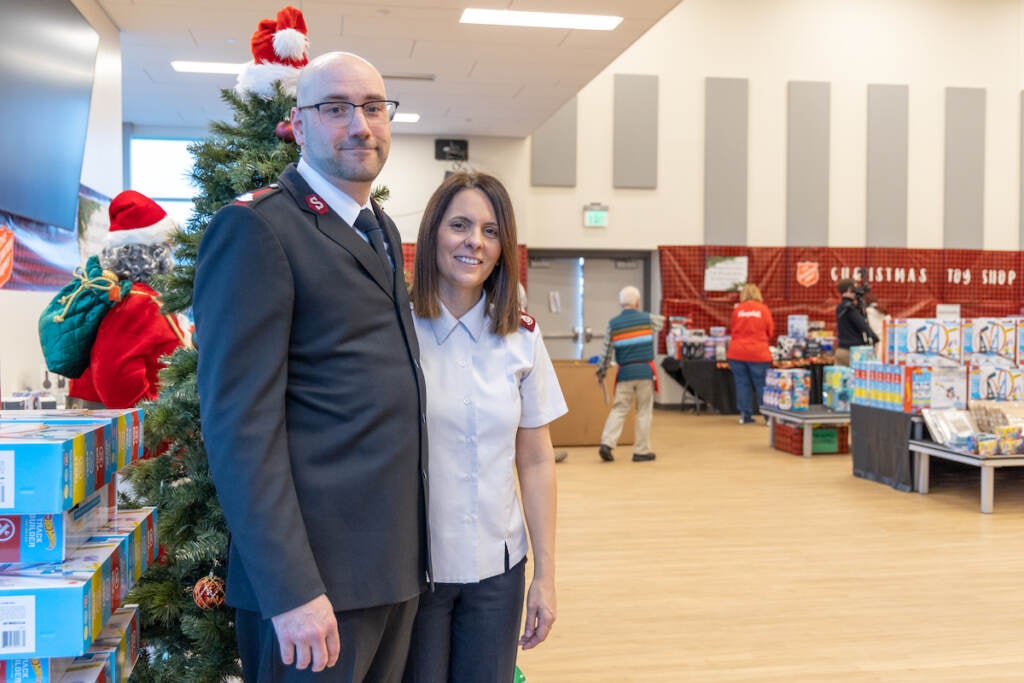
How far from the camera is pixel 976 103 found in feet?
42.9

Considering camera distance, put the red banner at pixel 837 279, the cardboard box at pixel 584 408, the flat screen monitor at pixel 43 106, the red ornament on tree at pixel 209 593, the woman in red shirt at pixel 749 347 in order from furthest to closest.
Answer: the red banner at pixel 837 279, the woman in red shirt at pixel 749 347, the cardboard box at pixel 584 408, the flat screen monitor at pixel 43 106, the red ornament on tree at pixel 209 593

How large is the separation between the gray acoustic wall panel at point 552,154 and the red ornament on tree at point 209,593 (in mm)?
10236

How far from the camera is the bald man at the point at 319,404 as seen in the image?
54.4 inches

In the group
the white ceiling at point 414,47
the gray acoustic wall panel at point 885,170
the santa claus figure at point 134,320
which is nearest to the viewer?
the santa claus figure at point 134,320

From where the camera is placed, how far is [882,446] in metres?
7.09

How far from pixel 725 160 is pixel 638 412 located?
540cm

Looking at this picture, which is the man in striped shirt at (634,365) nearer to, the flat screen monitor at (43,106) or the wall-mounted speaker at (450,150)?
the wall-mounted speaker at (450,150)

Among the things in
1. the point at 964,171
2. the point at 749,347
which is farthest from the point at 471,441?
the point at 964,171

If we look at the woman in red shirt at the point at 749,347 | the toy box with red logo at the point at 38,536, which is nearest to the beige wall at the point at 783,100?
the woman in red shirt at the point at 749,347

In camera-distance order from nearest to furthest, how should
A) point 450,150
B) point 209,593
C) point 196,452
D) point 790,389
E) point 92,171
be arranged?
point 209,593, point 196,452, point 92,171, point 790,389, point 450,150

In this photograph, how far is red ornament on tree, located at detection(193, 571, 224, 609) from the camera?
217 cm

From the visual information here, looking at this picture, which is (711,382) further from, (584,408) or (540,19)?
(540,19)

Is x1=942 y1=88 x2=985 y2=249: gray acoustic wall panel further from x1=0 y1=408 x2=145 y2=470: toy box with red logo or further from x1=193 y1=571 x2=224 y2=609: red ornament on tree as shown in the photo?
x1=0 y1=408 x2=145 y2=470: toy box with red logo

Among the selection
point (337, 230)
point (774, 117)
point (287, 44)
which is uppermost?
point (774, 117)
